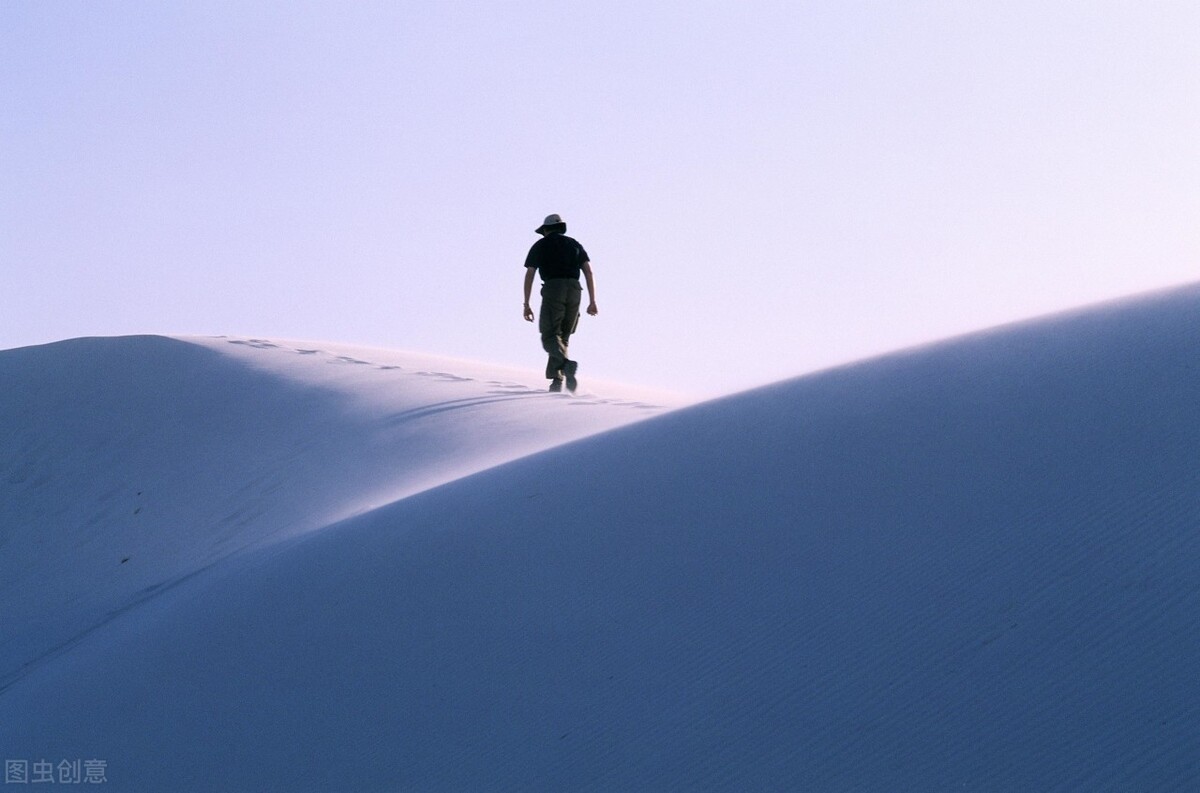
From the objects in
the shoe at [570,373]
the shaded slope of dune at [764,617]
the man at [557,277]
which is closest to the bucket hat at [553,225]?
the man at [557,277]

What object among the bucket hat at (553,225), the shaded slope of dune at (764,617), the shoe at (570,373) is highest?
the bucket hat at (553,225)

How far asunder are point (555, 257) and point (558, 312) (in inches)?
18.2

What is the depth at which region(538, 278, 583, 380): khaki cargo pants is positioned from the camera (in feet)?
33.2

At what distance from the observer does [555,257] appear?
397 inches

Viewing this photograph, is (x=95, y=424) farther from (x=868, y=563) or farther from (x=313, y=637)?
(x=868, y=563)

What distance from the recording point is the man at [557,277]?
33.1ft

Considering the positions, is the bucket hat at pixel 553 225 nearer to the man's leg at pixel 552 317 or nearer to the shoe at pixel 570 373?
the man's leg at pixel 552 317

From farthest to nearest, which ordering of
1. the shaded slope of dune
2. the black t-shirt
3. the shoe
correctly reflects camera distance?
the shoe, the black t-shirt, the shaded slope of dune

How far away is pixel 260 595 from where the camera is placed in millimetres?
5578

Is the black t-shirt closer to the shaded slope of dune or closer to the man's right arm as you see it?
the man's right arm

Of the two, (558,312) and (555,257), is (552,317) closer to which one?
(558,312)

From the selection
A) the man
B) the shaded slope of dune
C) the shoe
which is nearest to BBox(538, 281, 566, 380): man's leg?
the man

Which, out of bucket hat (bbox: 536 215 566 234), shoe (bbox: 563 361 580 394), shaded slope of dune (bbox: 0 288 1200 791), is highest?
bucket hat (bbox: 536 215 566 234)

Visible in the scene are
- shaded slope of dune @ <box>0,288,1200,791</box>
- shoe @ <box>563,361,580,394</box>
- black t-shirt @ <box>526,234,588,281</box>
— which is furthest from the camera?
shoe @ <box>563,361,580,394</box>
